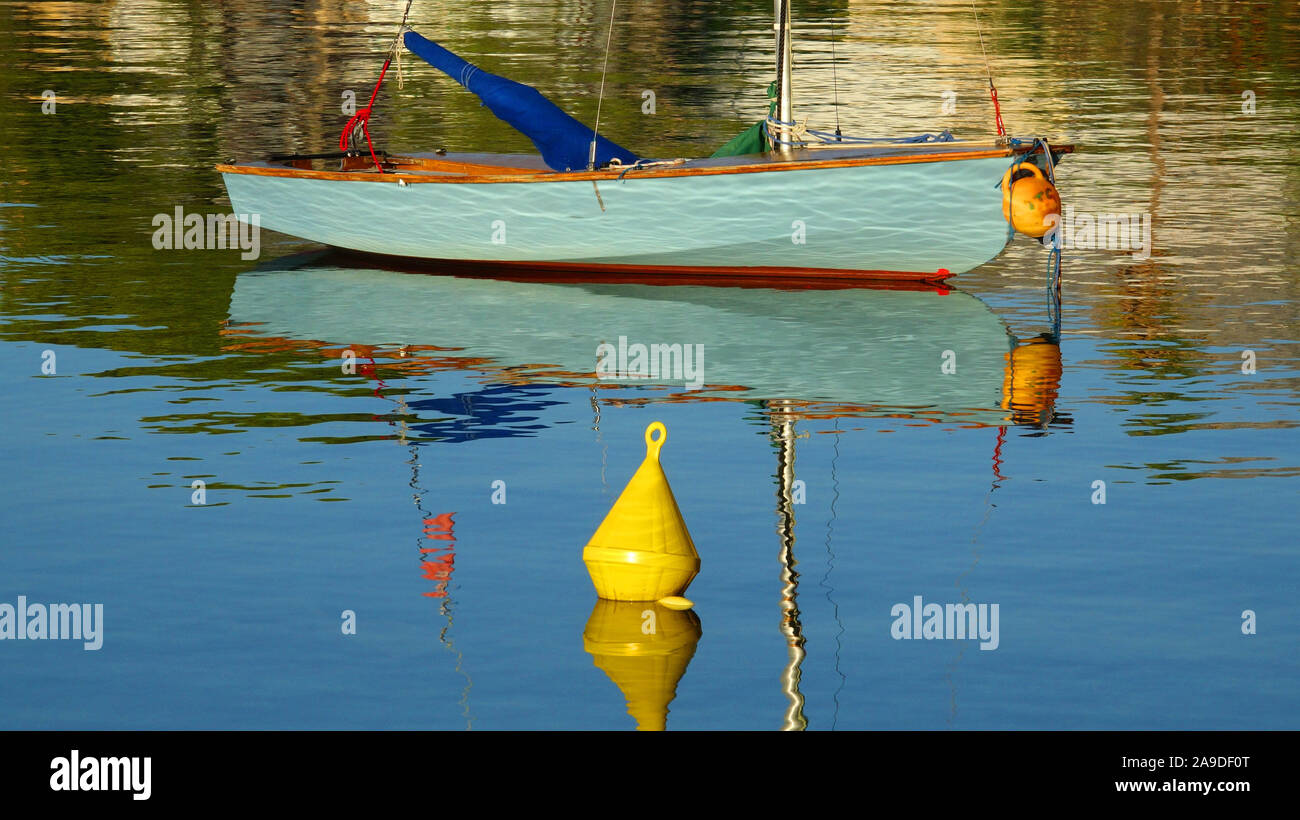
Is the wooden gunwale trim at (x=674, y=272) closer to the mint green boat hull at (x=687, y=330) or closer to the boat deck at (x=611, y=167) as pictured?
the mint green boat hull at (x=687, y=330)

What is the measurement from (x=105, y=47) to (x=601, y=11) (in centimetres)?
2201

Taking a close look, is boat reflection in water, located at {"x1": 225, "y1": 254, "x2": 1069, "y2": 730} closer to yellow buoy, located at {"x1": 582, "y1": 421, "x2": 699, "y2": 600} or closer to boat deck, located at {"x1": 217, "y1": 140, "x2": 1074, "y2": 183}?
yellow buoy, located at {"x1": 582, "y1": 421, "x2": 699, "y2": 600}

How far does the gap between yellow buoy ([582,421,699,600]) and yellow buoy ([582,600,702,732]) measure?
6.5 inches

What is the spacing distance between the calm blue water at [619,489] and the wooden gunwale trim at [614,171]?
1.53 metres

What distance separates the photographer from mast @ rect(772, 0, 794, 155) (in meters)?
22.0

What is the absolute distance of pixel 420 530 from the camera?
1338 centimetres

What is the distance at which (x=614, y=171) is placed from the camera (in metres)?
21.6

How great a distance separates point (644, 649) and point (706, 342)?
29.9 feet

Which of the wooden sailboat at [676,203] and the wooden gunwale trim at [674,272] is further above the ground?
the wooden sailboat at [676,203]

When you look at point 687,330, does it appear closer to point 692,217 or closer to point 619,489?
point 692,217

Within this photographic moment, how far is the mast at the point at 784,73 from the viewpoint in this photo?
22.0 metres

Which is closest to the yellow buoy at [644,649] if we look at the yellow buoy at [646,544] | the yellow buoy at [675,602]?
the yellow buoy at [675,602]

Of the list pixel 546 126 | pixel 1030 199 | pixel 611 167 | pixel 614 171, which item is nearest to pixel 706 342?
pixel 614 171
